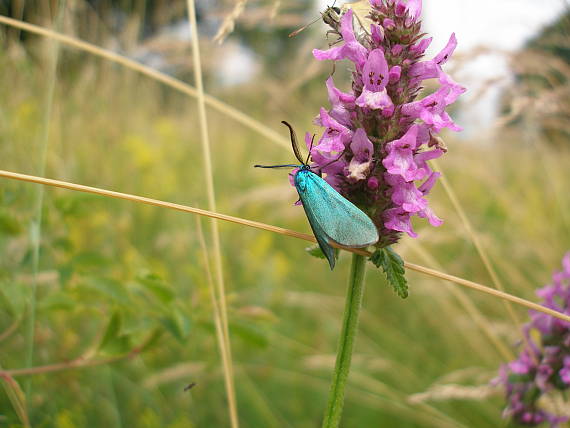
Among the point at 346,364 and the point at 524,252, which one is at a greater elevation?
the point at 346,364

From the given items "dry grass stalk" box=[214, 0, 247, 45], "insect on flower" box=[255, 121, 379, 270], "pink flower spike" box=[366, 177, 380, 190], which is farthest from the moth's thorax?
"dry grass stalk" box=[214, 0, 247, 45]

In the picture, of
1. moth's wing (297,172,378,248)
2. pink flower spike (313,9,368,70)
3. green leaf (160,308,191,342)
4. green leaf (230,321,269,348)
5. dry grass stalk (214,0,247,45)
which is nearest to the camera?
moth's wing (297,172,378,248)

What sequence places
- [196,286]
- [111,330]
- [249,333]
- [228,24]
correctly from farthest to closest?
1. [196,286]
2. [249,333]
3. [111,330]
4. [228,24]

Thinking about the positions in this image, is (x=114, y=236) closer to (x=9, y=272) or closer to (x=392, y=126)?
(x=9, y=272)

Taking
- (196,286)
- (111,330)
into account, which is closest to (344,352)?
(111,330)

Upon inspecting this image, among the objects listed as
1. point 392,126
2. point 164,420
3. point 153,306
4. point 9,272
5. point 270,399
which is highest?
point 392,126

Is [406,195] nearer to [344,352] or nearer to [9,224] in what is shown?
[344,352]

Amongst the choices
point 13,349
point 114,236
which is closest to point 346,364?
point 13,349

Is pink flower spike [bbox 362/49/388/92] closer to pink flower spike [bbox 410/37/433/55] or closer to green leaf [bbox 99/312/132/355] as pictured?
pink flower spike [bbox 410/37/433/55]
